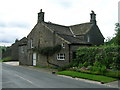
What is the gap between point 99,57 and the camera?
1897cm

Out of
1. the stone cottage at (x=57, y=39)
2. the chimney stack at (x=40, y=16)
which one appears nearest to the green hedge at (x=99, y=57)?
the stone cottage at (x=57, y=39)

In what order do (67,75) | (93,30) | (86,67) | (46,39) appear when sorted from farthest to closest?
(93,30) → (46,39) → (86,67) → (67,75)

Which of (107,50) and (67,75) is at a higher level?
(107,50)

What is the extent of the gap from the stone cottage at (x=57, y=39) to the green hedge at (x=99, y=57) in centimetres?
210

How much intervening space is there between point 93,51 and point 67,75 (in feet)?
17.8

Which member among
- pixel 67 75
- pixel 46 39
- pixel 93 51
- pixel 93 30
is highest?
pixel 93 30

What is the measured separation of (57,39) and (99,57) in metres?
9.49

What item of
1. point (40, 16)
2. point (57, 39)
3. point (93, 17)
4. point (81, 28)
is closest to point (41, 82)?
point (57, 39)

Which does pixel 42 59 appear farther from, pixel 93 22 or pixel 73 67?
pixel 93 22

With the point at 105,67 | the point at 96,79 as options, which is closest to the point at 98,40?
the point at 105,67

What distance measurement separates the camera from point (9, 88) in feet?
35.8

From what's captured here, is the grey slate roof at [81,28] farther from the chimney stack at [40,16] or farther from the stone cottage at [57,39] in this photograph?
the chimney stack at [40,16]

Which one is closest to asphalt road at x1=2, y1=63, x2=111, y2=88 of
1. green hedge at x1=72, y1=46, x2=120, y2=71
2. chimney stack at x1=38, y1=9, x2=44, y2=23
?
green hedge at x1=72, y1=46, x2=120, y2=71

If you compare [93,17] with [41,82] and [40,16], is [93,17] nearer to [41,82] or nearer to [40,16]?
[40,16]
